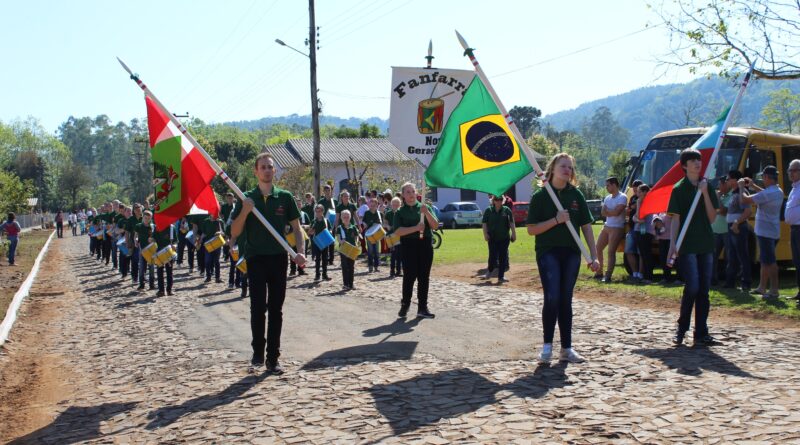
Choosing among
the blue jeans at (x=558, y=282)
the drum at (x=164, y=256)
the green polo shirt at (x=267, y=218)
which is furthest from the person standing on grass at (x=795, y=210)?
the drum at (x=164, y=256)

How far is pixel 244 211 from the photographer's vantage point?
773 cm

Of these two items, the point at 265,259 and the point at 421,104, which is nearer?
the point at 265,259

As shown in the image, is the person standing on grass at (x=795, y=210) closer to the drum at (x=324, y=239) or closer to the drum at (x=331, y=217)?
the drum at (x=324, y=239)

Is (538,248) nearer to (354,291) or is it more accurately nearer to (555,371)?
(555,371)

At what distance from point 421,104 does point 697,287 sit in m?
5.27

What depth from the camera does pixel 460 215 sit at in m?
50.3

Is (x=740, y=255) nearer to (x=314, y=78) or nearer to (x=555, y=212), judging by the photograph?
(x=555, y=212)

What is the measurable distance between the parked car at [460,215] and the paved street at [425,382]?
1491 inches

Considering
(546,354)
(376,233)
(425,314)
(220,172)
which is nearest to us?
(546,354)

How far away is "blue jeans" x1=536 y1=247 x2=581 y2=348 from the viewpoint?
25.4ft

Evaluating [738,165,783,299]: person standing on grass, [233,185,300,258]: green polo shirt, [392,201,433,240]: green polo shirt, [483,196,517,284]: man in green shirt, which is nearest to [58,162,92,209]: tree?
[483,196,517,284]: man in green shirt

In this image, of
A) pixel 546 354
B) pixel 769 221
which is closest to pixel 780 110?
pixel 769 221

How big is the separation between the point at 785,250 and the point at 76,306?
13.6m

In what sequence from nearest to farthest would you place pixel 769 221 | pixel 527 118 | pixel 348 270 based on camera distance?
pixel 769 221 < pixel 348 270 < pixel 527 118
